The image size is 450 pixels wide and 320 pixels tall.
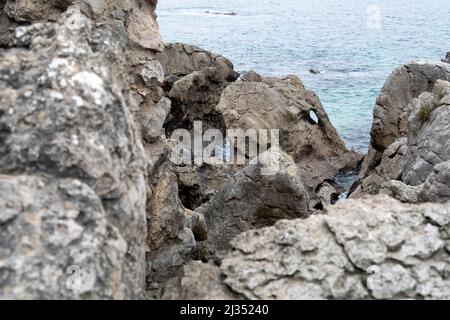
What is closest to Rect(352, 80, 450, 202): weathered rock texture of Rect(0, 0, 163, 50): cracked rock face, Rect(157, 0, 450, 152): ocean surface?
Rect(0, 0, 163, 50): cracked rock face

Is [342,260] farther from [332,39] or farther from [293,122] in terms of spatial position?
[332,39]

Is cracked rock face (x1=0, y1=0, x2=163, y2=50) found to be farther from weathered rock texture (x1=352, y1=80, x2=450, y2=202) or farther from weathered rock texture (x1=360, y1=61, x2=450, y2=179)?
weathered rock texture (x1=360, y1=61, x2=450, y2=179)

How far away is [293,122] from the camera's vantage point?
30.6 metres

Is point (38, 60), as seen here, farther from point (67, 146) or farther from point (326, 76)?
point (326, 76)

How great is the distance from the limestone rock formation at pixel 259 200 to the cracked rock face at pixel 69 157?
9.90 m

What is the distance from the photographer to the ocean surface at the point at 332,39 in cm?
5244

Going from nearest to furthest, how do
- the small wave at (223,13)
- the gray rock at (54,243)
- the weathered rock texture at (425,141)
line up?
the gray rock at (54,243), the weathered rock texture at (425,141), the small wave at (223,13)

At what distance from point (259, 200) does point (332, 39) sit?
68459mm

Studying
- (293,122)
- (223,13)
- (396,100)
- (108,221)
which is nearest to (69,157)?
(108,221)

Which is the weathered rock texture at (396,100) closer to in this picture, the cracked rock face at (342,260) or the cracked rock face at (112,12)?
the cracked rock face at (112,12)

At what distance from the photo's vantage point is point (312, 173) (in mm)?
29844

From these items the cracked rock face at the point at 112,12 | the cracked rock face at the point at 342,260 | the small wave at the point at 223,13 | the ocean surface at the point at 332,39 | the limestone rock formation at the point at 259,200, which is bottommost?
the small wave at the point at 223,13

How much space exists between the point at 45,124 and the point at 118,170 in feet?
2.80

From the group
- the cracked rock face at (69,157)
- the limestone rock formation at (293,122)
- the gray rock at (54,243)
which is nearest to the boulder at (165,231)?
the cracked rock face at (69,157)
